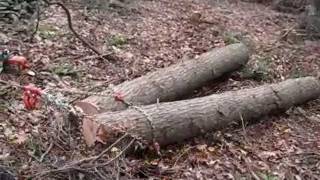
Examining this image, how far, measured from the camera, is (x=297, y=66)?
306 inches

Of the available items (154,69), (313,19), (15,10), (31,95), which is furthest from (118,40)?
(313,19)

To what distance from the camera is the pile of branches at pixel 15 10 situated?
279 inches

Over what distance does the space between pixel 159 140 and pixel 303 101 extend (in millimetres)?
2607

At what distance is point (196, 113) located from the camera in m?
4.96

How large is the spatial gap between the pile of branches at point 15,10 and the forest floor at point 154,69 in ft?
0.77

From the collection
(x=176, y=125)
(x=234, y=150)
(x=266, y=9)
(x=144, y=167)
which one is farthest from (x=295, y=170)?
(x=266, y=9)

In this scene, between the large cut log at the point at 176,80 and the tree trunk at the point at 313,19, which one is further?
the tree trunk at the point at 313,19

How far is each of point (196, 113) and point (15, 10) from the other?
12.4 feet

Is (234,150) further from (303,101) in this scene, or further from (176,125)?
(303,101)

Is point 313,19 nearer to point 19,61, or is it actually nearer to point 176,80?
point 176,80

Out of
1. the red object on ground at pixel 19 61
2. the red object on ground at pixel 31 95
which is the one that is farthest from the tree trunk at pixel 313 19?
the red object on ground at pixel 31 95

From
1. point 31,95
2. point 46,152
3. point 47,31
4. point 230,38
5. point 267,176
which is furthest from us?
point 230,38

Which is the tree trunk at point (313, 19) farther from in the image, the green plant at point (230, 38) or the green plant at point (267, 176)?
the green plant at point (267, 176)

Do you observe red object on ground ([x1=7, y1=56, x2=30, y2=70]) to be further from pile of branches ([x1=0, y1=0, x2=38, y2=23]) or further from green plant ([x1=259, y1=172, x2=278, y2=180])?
green plant ([x1=259, y1=172, x2=278, y2=180])
